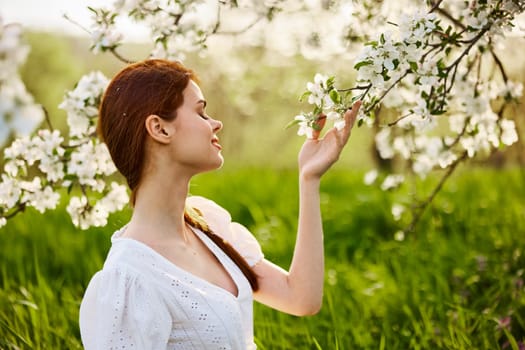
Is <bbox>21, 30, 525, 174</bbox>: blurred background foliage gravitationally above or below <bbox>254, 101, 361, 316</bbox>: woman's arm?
above

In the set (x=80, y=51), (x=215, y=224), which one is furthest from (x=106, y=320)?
(x=80, y=51)

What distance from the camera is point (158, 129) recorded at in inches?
71.6

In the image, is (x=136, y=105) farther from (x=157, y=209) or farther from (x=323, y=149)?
(x=323, y=149)

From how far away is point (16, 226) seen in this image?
4707 mm

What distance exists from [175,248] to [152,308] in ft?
0.74

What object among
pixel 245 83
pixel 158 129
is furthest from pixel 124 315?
pixel 245 83

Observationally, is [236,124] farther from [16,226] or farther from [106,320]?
[106,320]

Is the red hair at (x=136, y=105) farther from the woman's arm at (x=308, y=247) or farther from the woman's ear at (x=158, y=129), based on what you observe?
the woman's arm at (x=308, y=247)

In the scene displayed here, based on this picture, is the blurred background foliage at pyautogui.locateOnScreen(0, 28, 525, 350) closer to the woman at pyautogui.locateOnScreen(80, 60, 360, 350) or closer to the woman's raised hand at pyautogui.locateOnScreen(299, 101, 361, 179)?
the woman at pyautogui.locateOnScreen(80, 60, 360, 350)

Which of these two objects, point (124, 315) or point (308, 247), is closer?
point (124, 315)

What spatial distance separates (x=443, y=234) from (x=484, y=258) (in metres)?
0.81

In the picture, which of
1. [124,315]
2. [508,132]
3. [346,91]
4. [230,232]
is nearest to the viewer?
[124,315]

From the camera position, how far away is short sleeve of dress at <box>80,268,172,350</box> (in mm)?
1630


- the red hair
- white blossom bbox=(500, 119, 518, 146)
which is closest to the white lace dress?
the red hair
